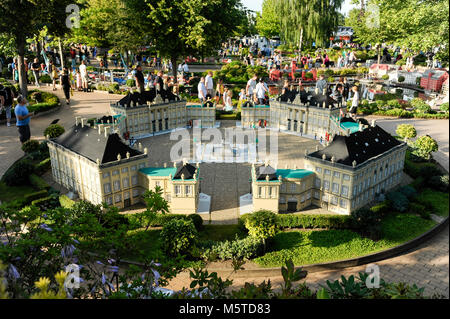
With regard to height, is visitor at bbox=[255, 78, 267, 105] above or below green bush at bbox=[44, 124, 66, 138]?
above

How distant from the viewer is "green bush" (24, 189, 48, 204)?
25.0 m

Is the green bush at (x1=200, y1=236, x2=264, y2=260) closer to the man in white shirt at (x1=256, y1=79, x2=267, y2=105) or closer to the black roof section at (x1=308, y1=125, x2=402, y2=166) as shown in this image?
the black roof section at (x1=308, y1=125, x2=402, y2=166)

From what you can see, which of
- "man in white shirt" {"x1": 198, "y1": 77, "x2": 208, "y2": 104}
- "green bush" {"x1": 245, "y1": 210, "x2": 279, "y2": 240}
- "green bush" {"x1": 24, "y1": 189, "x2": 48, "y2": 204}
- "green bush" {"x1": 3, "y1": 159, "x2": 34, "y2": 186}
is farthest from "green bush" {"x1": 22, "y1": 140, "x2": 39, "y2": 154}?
"green bush" {"x1": 245, "y1": 210, "x2": 279, "y2": 240}

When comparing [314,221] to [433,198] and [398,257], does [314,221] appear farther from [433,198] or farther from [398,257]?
[433,198]

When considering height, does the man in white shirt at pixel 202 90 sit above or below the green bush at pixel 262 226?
above

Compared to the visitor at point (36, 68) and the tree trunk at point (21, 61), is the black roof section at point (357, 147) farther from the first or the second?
the visitor at point (36, 68)

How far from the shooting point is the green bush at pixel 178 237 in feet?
66.5

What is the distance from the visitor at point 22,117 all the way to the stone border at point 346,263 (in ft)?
55.8

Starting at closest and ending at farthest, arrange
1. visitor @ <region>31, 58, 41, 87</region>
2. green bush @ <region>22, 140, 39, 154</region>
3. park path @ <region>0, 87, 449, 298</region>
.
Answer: park path @ <region>0, 87, 449, 298</region>, green bush @ <region>22, 140, 39, 154</region>, visitor @ <region>31, 58, 41, 87</region>

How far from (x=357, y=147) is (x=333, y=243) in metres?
6.40

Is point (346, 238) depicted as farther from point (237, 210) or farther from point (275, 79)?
point (275, 79)

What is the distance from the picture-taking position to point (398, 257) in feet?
70.5

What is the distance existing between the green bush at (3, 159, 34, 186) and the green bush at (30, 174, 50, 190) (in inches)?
17.3

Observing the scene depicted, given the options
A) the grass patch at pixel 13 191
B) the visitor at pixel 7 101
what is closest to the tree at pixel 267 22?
the visitor at pixel 7 101
